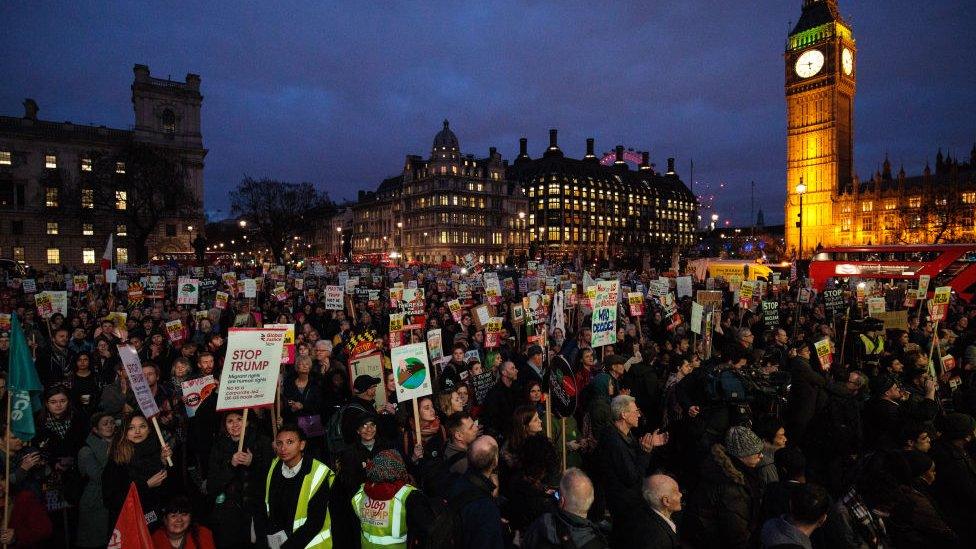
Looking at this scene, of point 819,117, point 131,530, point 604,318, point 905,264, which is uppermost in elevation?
point 819,117

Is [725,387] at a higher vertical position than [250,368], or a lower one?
lower

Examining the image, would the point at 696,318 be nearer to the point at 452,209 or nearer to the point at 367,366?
the point at 367,366

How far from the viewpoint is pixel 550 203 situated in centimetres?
11538

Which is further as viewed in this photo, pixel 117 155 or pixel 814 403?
pixel 117 155

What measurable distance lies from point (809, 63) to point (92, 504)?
109 m

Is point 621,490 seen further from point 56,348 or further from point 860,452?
point 56,348

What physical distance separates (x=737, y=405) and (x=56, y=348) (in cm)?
1078

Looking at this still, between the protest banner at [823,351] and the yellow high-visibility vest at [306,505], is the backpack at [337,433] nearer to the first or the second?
the yellow high-visibility vest at [306,505]

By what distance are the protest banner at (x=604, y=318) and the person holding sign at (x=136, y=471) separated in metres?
6.05

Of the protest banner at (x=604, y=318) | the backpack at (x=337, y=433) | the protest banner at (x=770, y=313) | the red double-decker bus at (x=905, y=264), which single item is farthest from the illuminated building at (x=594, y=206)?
the backpack at (x=337, y=433)

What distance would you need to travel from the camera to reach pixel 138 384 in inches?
198

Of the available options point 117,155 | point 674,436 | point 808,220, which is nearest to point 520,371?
point 674,436

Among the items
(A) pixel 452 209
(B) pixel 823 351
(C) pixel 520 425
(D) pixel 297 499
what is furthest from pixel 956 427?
(A) pixel 452 209

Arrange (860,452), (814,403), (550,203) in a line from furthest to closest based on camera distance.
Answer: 1. (550,203)
2. (814,403)
3. (860,452)
